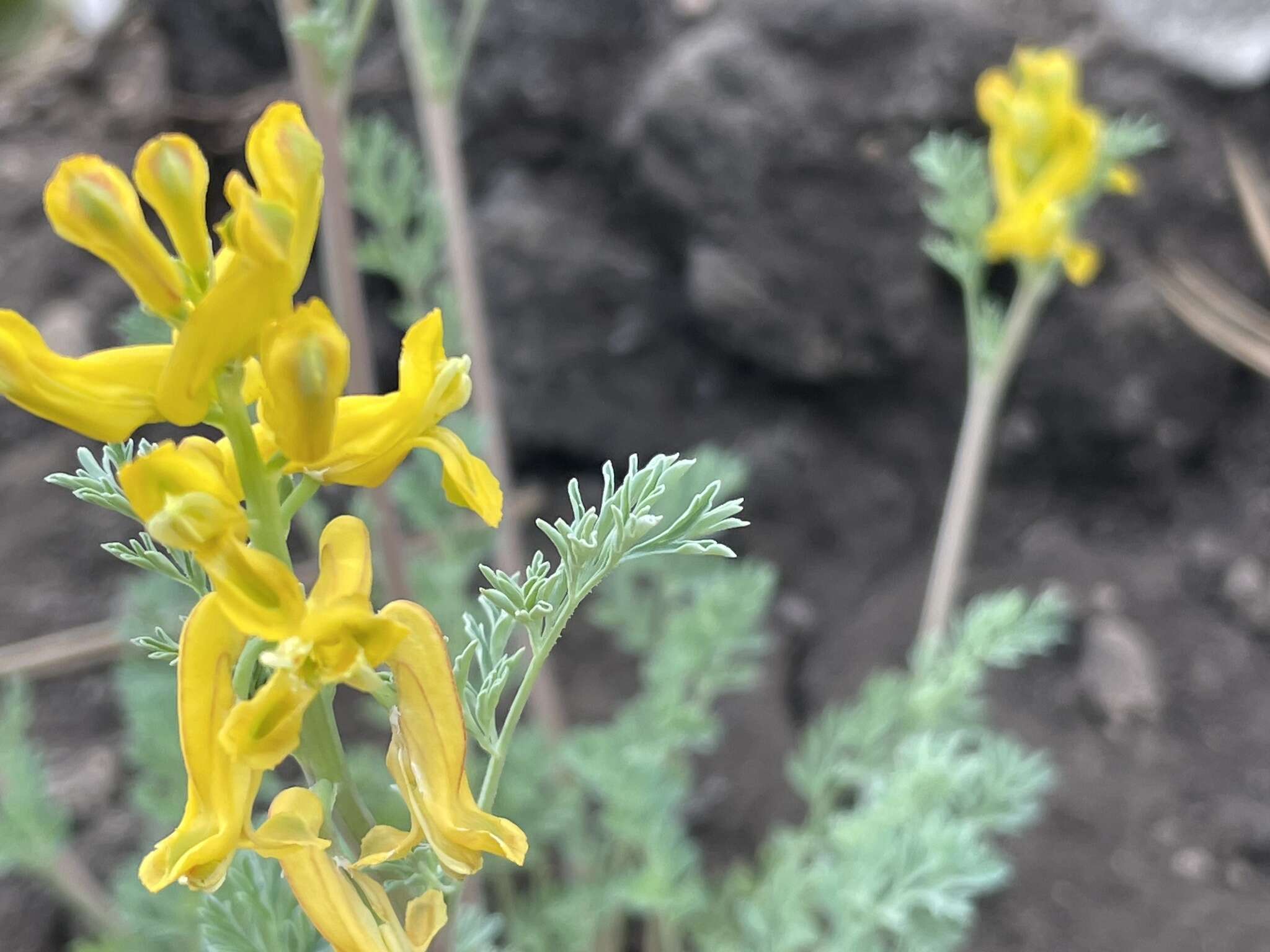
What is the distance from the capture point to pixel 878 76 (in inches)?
97.6

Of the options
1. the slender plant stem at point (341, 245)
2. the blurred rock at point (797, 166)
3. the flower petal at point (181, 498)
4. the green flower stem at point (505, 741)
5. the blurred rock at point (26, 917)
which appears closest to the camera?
the flower petal at point (181, 498)

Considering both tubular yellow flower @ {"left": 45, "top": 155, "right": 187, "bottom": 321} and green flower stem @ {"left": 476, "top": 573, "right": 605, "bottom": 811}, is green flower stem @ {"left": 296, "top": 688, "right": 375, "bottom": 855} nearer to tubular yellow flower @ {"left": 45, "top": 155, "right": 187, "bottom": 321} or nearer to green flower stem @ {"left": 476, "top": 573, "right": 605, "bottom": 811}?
green flower stem @ {"left": 476, "top": 573, "right": 605, "bottom": 811}

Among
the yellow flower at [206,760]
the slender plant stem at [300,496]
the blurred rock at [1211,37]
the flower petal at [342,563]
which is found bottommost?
the blurred rock at [1211,37]

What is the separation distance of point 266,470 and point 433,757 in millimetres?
190

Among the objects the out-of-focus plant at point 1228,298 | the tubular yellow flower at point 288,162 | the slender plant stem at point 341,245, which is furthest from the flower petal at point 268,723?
the out-of-focus plant at point 1228,298

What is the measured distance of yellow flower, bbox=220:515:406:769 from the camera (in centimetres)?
49

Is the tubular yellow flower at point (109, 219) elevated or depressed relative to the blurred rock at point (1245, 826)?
elevated

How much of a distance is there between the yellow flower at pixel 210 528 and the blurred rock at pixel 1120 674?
7.36 ft

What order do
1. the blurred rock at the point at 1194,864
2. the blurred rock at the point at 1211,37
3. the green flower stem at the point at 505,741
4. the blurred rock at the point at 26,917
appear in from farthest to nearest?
1. the blurred rock at the point at 1211,37
2. the blurred rock at the point at 1194,864
3. the blurred rock at the point at 26,917
4. the green flower stem at the point at 505,741

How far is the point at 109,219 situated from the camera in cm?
53

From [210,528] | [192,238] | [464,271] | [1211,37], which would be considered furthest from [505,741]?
[1211,37]

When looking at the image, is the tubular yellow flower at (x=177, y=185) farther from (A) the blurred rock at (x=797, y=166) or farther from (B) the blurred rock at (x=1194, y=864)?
(B) the blurred rock at (x=1194, y=864)

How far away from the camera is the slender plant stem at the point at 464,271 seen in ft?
5.66

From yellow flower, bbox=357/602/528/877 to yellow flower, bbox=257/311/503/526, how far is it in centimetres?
8
